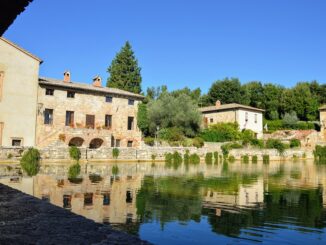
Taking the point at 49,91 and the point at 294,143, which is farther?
the point at 294,143

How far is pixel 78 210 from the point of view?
10.2 meters

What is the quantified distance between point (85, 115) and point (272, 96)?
42.4 meters

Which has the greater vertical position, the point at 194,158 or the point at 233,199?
the point at 194,158

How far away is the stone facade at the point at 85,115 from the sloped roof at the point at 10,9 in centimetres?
3007

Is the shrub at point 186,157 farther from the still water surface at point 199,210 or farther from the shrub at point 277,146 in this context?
the still water surface at point 199,210

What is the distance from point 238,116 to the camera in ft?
174

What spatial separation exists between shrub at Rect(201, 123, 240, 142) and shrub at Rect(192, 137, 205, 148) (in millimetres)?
3106

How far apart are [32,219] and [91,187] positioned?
28.6ft

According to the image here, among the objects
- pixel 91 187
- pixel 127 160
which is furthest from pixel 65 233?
pixel 127 160

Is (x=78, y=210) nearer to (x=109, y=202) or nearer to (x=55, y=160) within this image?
(x=109, y=202)

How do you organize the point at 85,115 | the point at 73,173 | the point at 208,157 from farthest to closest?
the point at 208,157, the point at 85,115, the point at 73,173

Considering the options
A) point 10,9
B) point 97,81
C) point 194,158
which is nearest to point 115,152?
point 194,158

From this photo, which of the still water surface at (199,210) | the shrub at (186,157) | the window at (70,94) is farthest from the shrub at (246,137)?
the still water surface at (199,210)

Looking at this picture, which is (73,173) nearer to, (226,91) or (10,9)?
(10,9)
